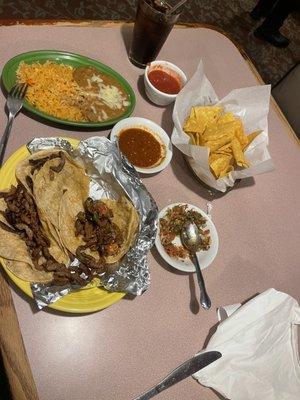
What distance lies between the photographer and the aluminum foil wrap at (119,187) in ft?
4.00

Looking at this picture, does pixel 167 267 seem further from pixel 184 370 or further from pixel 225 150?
pixel 225 150

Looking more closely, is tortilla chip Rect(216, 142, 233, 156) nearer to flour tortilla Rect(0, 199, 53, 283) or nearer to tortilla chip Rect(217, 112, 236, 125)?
tortilla chip Rect(217, 112, 236, 125)

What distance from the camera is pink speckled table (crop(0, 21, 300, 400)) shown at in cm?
112

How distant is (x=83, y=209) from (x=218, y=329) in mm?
608

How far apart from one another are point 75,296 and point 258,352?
64 centimetres

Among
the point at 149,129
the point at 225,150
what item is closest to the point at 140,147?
the point at 149,129

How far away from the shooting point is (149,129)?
160 centimetres

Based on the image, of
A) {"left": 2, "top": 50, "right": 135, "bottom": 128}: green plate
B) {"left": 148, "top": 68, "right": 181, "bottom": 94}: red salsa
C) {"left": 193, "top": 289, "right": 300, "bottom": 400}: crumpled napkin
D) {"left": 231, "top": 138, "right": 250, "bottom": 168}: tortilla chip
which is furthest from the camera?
{"left": 148, "top": 68, "right": 181, "bottom": 94}: red salsa

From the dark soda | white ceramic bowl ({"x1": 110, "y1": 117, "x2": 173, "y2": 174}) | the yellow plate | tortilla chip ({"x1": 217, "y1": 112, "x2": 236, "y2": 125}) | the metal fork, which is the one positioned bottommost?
the yellow plate

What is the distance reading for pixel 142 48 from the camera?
5.79 ft

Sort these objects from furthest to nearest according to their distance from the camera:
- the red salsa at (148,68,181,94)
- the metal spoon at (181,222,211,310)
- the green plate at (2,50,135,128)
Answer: the red salsa at (148,68,181,94) < the green plate at (2,50,135,128) < the metal spoon at (181,222,211,310)

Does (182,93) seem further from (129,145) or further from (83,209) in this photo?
(83,209)

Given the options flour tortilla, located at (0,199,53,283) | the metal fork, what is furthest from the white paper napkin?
flour tortilla, located at (0,199,53,283)

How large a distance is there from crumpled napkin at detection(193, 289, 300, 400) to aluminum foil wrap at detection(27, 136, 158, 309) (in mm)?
335
